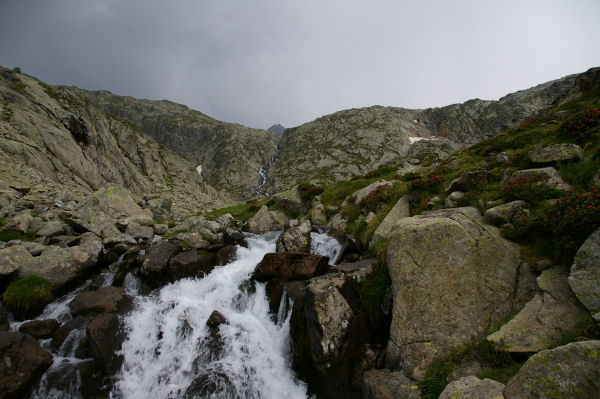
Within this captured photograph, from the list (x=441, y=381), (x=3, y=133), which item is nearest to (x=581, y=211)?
(x=441, y=381)

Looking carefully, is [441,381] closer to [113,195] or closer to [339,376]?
[339,376]

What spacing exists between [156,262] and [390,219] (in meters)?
15.1

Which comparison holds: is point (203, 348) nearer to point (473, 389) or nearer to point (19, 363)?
point (19, 363)

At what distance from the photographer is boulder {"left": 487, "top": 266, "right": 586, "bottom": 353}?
6.09 metres

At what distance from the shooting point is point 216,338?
10.7m

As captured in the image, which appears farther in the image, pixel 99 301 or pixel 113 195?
pixel 113 195

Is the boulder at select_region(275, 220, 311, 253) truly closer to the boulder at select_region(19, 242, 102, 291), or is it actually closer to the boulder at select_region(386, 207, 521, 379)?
the boulder at select_region(386, 207, 521, 379)

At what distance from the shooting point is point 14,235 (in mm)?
14922

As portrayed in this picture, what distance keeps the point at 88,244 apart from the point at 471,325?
20.2 meters

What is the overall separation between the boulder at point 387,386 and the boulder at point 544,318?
9.25 feet

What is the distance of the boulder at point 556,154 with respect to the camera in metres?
10.9

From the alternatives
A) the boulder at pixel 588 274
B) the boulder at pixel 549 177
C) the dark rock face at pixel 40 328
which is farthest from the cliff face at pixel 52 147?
the boulder at pixel 549 177

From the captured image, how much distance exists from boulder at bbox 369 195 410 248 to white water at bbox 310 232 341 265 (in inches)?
163

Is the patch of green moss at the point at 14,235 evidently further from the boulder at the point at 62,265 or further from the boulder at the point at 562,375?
the boulder at the point at 562,375
